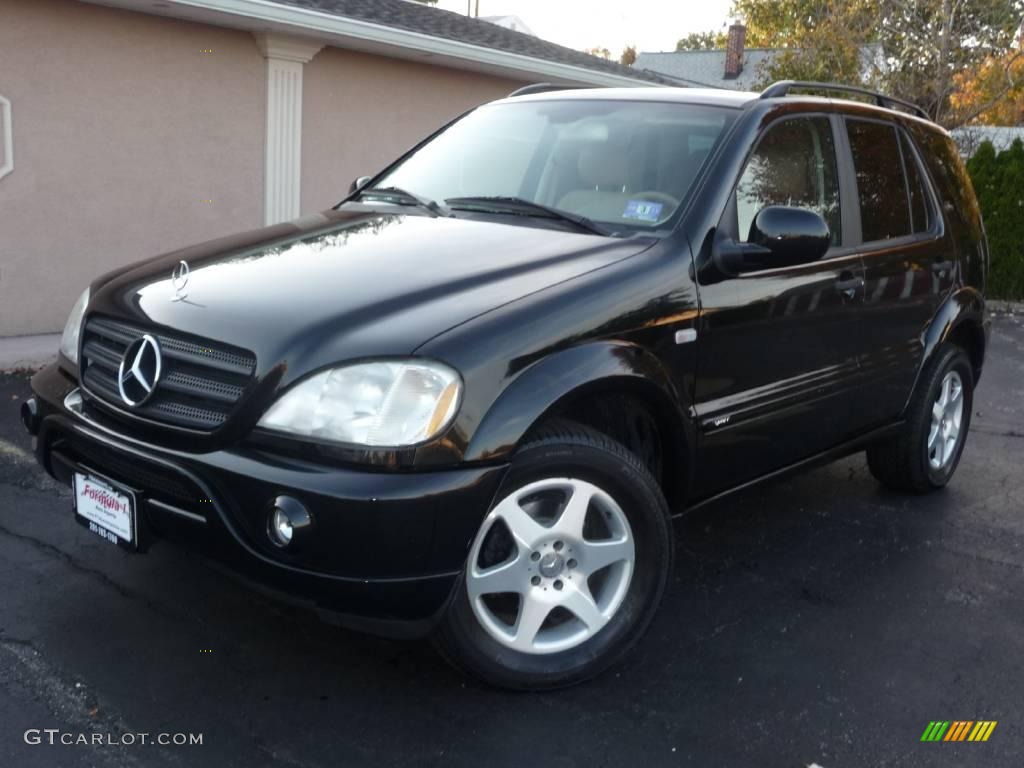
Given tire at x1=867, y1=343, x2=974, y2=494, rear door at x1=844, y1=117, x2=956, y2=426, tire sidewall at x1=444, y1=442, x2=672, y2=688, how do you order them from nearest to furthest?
tire sidewall at x1=444, y1=442, x2=672, y2=688 → rear door at x1=844, y1=117, x2=956, y2=426 → tire at x1=867, y1=343, x2=974, y2=494

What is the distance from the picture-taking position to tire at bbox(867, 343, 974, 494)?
4992 millimetres

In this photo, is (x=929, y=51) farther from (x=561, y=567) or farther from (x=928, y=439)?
(x=561, y=567)

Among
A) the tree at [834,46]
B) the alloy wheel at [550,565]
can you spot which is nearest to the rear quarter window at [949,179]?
the alloy wheel at [550,565]

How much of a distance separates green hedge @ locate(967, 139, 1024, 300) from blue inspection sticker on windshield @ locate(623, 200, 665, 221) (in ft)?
36.8

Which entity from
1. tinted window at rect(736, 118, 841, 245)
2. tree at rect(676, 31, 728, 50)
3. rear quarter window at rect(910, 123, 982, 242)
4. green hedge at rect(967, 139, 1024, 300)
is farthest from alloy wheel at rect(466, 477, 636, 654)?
tree at rect(676, 31, 728, 50)

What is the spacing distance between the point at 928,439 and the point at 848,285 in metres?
1.33

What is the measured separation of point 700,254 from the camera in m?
3.57

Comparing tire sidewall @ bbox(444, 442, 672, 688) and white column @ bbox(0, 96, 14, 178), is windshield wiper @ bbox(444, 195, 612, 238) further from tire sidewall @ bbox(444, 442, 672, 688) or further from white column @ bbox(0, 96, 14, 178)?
white column @ bbox(0, 96, 14, 178)

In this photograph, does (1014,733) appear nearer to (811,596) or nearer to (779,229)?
(811,596)

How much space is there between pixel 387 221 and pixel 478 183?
1.50 ft

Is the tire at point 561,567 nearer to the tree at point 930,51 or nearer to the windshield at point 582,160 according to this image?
the windshield at point 582,160

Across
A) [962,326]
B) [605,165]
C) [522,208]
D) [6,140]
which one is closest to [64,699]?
[522,208]

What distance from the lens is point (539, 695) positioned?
319 cm

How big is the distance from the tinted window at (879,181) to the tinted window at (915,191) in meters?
0.05
